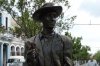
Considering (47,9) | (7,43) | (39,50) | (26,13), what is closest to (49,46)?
(39,50)

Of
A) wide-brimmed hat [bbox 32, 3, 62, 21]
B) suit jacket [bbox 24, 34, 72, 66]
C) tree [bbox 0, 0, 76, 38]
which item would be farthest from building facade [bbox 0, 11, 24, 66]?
suit jacket [bbox 24, 34, 72, 66]

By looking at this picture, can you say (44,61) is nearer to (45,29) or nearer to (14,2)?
(45,29)

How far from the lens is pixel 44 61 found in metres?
3.73

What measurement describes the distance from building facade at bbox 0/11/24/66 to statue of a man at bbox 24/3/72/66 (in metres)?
32.8

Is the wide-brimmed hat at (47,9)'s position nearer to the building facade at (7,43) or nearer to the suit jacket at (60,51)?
the suit jacket at (60,51)

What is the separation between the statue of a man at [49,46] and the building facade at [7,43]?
108ft

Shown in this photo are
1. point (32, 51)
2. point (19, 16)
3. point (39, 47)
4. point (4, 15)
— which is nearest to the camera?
point (32, 51)

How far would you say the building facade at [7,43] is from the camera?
130ft

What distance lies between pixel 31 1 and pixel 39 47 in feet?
51.1

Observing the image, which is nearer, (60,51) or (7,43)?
(60,51)

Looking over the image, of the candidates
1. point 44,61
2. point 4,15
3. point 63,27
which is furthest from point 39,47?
point 4,15

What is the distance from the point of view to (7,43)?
42.4 m

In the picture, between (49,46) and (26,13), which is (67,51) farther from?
(26,13)

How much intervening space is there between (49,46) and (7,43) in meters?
39.1
